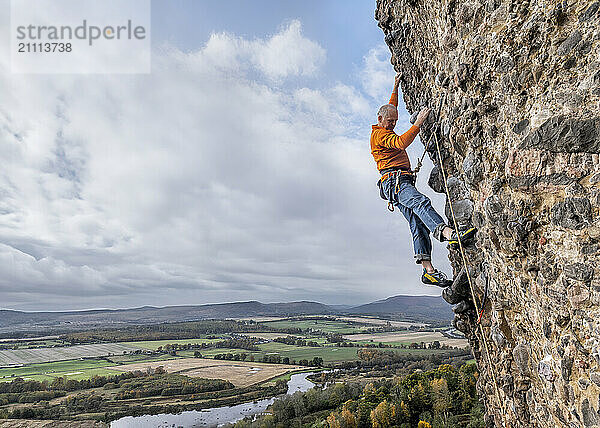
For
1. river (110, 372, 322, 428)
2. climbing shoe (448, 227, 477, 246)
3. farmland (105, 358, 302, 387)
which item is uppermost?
climbing shoe (448, 227, 477, 246)

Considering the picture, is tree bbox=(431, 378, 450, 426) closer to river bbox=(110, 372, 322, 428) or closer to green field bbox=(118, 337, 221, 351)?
river bbox=(110, 372, 322, 428)

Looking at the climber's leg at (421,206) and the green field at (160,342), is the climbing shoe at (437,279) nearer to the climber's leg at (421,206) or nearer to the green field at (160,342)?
the climber's leg at (421,206)

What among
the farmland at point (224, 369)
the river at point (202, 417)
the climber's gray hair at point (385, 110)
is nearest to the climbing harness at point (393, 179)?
the climber's gray hair at point (385, 110)

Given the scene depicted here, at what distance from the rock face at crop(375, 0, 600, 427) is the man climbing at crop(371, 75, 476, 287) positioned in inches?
12.7

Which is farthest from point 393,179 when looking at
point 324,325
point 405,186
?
point 324,325

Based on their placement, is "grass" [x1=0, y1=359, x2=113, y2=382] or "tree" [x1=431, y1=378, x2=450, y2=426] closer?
"tree" [x1=431, y1=378, x2=450, y2=426]

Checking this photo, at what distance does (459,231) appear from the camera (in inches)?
187

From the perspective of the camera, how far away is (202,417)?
164 ft

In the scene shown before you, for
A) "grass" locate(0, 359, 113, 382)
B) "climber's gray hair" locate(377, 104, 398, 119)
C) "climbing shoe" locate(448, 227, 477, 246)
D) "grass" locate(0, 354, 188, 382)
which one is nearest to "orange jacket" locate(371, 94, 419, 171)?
"climber's gray hair" locate(377, 104, 398, 119)

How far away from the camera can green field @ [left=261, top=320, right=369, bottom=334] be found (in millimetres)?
89062

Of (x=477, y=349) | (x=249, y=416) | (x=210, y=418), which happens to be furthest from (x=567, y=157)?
(x=210, y=418)

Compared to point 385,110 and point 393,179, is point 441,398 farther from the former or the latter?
point 385,110

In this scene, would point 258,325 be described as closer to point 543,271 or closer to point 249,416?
point 249,416

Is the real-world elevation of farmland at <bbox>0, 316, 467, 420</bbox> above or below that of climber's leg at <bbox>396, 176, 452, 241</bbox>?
below
